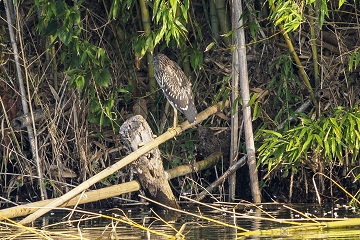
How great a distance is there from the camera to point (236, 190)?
9.27 meters

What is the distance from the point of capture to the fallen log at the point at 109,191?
279 inches

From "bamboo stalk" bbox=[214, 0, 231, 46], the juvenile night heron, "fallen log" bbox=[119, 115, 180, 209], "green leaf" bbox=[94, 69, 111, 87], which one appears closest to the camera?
"fallen log" bbox=[119, 115, 180, 209]

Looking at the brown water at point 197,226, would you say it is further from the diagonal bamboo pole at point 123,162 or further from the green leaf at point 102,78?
the green leaf at point 102,78

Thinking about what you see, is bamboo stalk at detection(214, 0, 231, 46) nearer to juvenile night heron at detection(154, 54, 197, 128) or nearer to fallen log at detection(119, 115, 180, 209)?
juvenile night heron at detection(154, 54, 197, 128)

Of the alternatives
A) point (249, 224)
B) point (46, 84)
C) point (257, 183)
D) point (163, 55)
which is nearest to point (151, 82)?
point (163, 55)

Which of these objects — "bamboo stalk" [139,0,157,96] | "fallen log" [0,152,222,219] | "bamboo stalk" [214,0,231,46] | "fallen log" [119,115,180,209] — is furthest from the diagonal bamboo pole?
"bamboo stalk" [139,0,157,96]

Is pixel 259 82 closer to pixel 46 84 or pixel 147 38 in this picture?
pixel 147 38

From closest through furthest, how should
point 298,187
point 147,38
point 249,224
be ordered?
1. point 249,224
2. point 147,38
3. point 298,187

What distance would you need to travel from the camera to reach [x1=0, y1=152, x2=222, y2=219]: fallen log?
7098 mm

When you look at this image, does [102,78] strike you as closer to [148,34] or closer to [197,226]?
[148,34]

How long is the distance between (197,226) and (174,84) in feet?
6.52

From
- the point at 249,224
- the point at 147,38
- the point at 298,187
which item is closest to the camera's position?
the point at 249,224

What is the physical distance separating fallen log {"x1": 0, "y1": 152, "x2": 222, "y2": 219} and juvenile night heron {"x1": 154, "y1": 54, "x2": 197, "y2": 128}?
499 millimetres

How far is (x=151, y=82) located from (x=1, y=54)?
159cm
